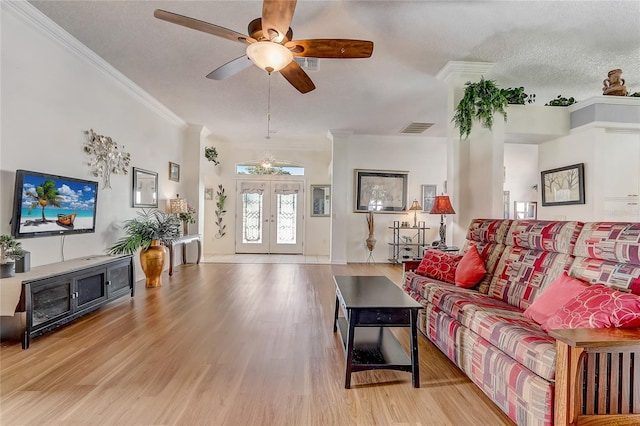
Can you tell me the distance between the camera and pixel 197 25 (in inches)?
85.4

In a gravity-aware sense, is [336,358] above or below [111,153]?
below

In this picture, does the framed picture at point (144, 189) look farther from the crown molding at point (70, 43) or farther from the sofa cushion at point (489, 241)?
the sofa cushion at point (489, 241)

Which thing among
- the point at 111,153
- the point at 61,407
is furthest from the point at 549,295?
Result: the point at 111,153

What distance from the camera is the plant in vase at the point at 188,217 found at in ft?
19.3

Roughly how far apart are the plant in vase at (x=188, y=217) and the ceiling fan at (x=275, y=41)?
166 inches

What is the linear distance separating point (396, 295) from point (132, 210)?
4.20 m

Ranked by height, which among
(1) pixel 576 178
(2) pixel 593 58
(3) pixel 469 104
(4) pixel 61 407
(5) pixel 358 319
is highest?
(2) pixel 593 58

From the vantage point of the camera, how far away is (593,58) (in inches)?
138

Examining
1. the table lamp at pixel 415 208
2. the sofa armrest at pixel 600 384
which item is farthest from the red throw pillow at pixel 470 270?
the table lamp at pixel 415 208

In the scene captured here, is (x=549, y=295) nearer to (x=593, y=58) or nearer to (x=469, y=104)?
(x=469, y=104)

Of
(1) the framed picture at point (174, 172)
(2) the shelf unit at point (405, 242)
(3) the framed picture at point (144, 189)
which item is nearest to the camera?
(3) the framed picture at point (144, 189)

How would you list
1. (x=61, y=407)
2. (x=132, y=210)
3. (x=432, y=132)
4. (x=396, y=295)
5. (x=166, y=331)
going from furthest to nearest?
(x=432, y=132) < (x=132, y=210) < (x=166, y=331) < (x=396, y=295) < (x=61, y=407)

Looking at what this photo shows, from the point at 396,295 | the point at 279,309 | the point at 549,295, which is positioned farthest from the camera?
the point at 279,309

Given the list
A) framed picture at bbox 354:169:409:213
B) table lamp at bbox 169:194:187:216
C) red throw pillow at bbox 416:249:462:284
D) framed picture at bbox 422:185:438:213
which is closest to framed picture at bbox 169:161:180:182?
table lamp at bbox 169:194:187:216
